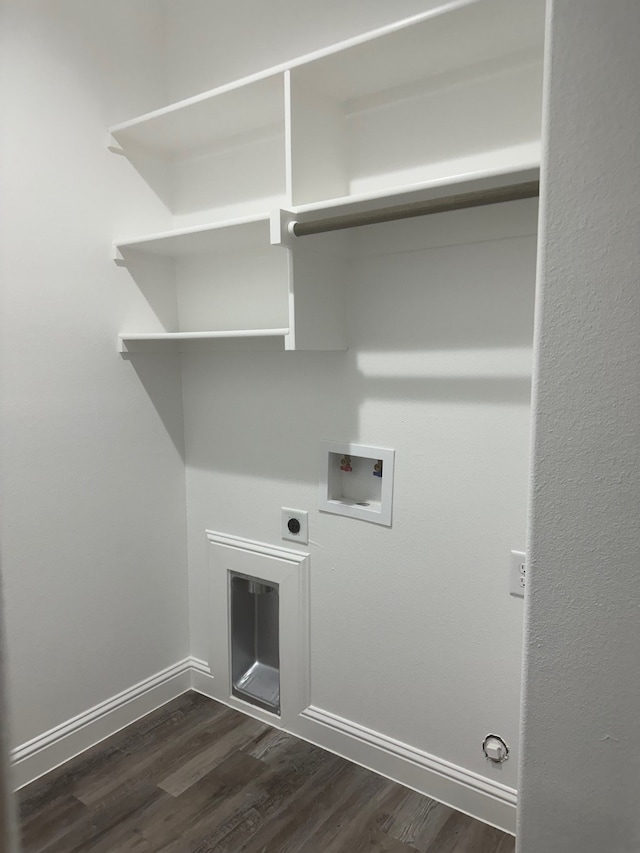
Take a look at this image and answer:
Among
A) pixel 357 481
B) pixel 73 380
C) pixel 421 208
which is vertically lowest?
pixel 357 481

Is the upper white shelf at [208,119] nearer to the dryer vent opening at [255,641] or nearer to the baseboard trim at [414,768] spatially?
the dryer vent opening at [255,641]

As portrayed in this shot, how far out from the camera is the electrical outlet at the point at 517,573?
1576mm

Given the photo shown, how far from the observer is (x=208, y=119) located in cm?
185

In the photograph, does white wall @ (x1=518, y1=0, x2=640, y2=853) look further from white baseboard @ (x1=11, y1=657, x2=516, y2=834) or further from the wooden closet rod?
white baseboard @ (x1=11, y1=657, x2=516, y2=834)

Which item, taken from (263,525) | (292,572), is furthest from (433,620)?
(263,525)

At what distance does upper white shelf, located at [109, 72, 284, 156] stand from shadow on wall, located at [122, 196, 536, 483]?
1.47 ft

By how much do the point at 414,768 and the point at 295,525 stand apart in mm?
798

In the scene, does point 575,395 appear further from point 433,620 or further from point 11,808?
point 433,620

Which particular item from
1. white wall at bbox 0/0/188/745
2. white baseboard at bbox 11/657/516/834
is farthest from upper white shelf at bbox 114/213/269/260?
white baseboard at bbox 11/657/516/834

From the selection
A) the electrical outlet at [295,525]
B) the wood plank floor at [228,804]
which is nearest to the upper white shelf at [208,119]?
the electrical outlet at [295,525]

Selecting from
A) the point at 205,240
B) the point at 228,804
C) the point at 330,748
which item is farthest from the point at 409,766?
the point at 205,240

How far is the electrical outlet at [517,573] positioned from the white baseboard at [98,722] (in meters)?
1.30

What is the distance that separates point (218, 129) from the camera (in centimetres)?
193

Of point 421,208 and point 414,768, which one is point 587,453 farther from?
point 414,768
